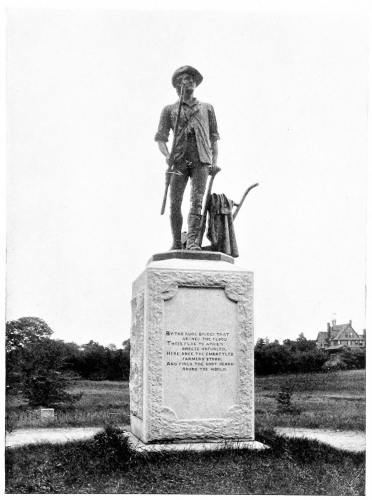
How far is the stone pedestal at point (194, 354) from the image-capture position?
6746 millimetres

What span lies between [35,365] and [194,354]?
7.17m

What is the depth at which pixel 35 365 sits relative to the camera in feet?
43.2

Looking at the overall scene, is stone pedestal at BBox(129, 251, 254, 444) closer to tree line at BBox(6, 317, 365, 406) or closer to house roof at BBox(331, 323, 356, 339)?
tree line at BBox(6, 317, 365, 406)

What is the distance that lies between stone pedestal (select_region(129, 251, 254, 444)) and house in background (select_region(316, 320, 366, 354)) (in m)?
9.83

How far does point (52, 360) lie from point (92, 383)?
2.15 metres

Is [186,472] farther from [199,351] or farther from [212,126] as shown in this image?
[212,126]

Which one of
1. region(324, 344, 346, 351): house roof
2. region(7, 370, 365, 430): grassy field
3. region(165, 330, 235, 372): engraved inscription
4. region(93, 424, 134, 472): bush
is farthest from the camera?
region(324, 344, 346, 351): house roof

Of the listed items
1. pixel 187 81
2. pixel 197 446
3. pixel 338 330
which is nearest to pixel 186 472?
pixel 197 446

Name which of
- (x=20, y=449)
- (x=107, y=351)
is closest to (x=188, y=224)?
(x=20, y=449)

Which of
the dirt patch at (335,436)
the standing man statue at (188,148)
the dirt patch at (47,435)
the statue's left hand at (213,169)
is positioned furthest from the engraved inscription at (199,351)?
the statue's left hand at (213,169)

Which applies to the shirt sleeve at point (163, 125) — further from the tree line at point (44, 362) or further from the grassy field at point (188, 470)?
the tree line at point (44, 362)

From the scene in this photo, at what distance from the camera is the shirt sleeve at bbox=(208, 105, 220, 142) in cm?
796

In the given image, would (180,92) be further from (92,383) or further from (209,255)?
(92,383)

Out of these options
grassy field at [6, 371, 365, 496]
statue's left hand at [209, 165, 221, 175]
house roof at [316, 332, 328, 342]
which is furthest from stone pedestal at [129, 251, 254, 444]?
house roof at [316, 332, 328, 342]
